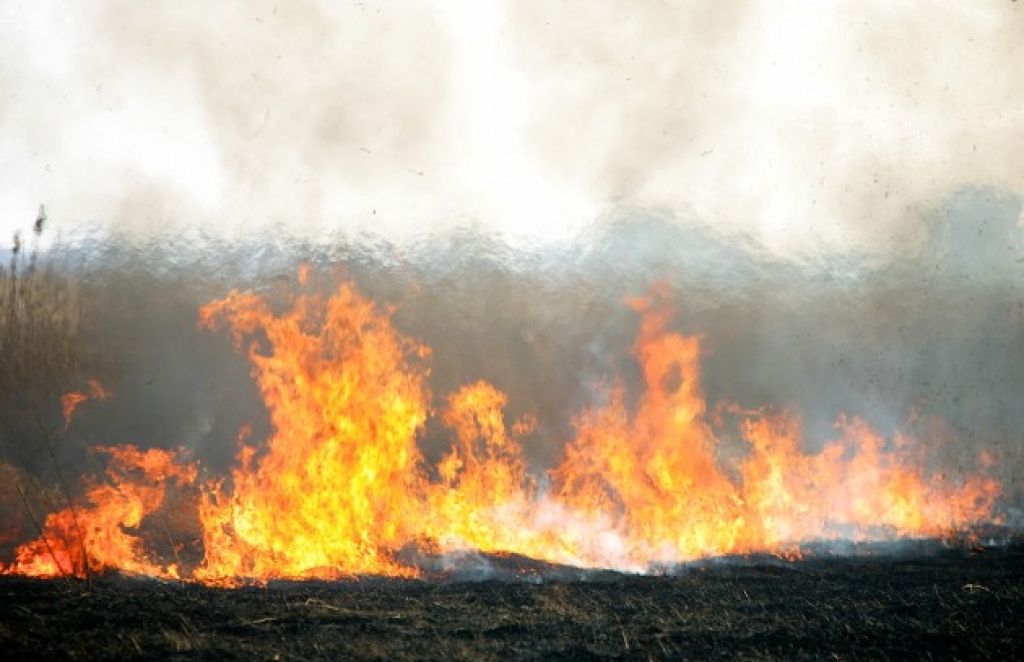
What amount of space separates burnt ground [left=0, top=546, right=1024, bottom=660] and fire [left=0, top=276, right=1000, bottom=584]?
1.69 meters

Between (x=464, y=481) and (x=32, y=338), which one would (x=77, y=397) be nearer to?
(x=32, y=338)

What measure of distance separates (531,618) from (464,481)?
616cm

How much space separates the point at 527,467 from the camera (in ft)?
74.5

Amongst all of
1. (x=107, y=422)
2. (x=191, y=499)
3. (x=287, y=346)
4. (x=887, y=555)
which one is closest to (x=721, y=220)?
(x=887, y=555)

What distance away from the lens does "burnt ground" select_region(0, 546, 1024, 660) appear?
1073cm

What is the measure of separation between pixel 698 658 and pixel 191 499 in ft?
49.8

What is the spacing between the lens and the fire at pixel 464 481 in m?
16.7

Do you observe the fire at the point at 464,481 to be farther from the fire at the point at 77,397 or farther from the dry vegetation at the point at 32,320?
the dry vegetation at the point at 32,320

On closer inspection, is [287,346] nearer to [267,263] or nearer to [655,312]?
[267,263]

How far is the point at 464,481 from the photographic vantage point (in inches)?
736

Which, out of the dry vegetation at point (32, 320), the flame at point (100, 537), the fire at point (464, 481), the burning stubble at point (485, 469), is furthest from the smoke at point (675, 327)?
the flame at point (100, 537)

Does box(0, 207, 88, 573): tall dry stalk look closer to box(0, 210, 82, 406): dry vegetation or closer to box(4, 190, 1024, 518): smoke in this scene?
box(0, 210, 82, 406): dry vegetation

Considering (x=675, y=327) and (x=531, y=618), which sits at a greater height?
(x=675, y=327)

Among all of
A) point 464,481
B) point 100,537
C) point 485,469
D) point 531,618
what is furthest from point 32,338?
point 531,618
